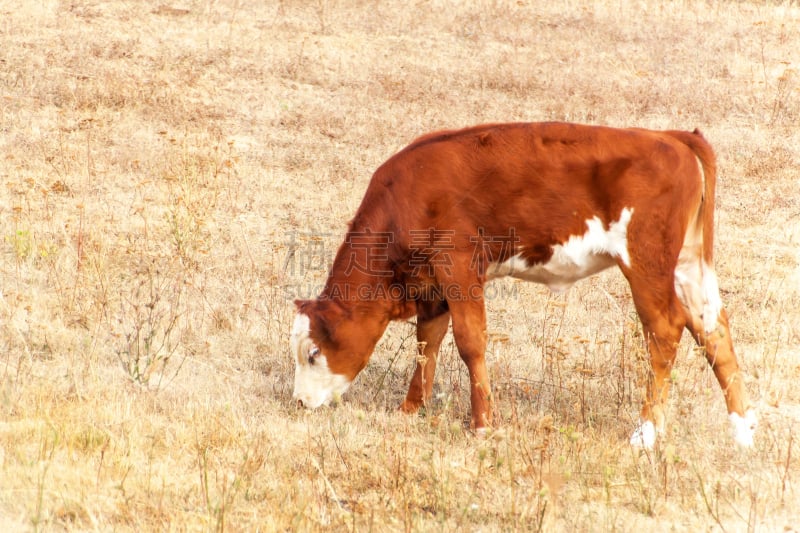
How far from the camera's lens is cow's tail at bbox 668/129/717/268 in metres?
5.53

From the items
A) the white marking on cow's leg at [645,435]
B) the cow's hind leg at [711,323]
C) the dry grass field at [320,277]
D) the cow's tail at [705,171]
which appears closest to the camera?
the dry grass field at [320,277]

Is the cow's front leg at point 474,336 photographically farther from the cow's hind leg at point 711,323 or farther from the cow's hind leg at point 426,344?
the cow's hind leg at point 711,323

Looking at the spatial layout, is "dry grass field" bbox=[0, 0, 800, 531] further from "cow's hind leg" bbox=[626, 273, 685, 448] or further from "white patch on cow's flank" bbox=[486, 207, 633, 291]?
"white patch on cow's flank" bbox=[486, 207, 633, 291]

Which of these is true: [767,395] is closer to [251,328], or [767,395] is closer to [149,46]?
[251,328]

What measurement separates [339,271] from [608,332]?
243 centimetres

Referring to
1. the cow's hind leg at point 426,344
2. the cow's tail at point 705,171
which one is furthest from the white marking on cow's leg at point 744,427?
the cow's hind leg at point 426,344

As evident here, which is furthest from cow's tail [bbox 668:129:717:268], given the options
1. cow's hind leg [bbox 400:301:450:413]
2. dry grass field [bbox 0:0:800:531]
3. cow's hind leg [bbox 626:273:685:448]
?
cow's hind leg [bbox 400:301:450:413]

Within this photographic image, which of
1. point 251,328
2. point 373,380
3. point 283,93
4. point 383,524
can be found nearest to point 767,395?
point 373,380

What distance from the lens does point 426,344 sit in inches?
235

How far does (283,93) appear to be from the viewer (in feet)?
41.1

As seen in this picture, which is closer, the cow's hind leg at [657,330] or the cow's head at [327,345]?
the cow's hind leg at [657,330]

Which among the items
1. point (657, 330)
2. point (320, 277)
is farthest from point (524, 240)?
point (320, 277)

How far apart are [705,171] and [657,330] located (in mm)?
996

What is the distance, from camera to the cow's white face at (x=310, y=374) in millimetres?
5645
